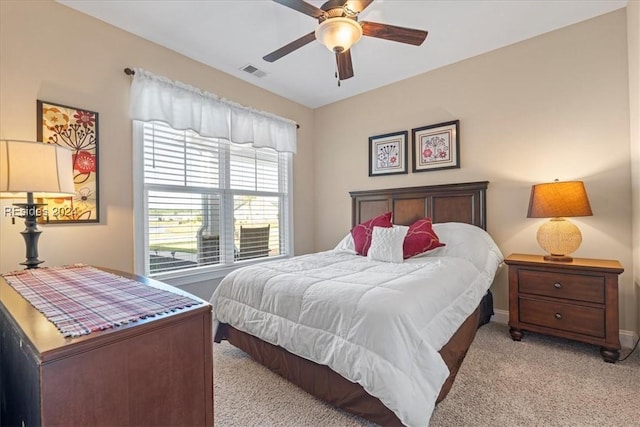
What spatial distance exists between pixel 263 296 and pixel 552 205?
93.1 inches

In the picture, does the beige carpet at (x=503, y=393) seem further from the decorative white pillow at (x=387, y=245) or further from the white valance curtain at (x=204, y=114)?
the white valance curtain at (x=204, y=114)

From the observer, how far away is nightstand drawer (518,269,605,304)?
2.21 m

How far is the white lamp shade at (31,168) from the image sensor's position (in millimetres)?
1591

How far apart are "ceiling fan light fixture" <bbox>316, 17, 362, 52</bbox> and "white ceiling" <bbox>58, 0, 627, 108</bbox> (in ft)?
2.13

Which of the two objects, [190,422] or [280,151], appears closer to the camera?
[190,422]

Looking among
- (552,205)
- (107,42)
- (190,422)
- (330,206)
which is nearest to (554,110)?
(552,205)

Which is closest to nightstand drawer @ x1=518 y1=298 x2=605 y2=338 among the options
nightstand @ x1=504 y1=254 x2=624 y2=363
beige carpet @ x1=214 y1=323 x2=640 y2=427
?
nightstand @ x1=504 y1=254 x2=624 y2=363

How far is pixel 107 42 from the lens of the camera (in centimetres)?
251

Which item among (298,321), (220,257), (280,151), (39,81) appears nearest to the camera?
(298,321)

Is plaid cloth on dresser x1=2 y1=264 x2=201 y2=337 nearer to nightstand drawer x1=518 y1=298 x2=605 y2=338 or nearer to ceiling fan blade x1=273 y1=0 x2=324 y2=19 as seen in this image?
ceiling fan blade x1=273 y1=0 x2=324 y2=19

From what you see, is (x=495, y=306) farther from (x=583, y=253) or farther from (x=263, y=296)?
(x=263, y=296)

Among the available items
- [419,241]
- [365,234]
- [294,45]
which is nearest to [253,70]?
[294,45]

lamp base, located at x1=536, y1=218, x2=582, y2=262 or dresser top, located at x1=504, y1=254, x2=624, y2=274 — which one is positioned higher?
lamp base, located at x1=536, y1=218, x2=582, y2=262

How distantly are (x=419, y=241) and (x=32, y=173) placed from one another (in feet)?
9.13
